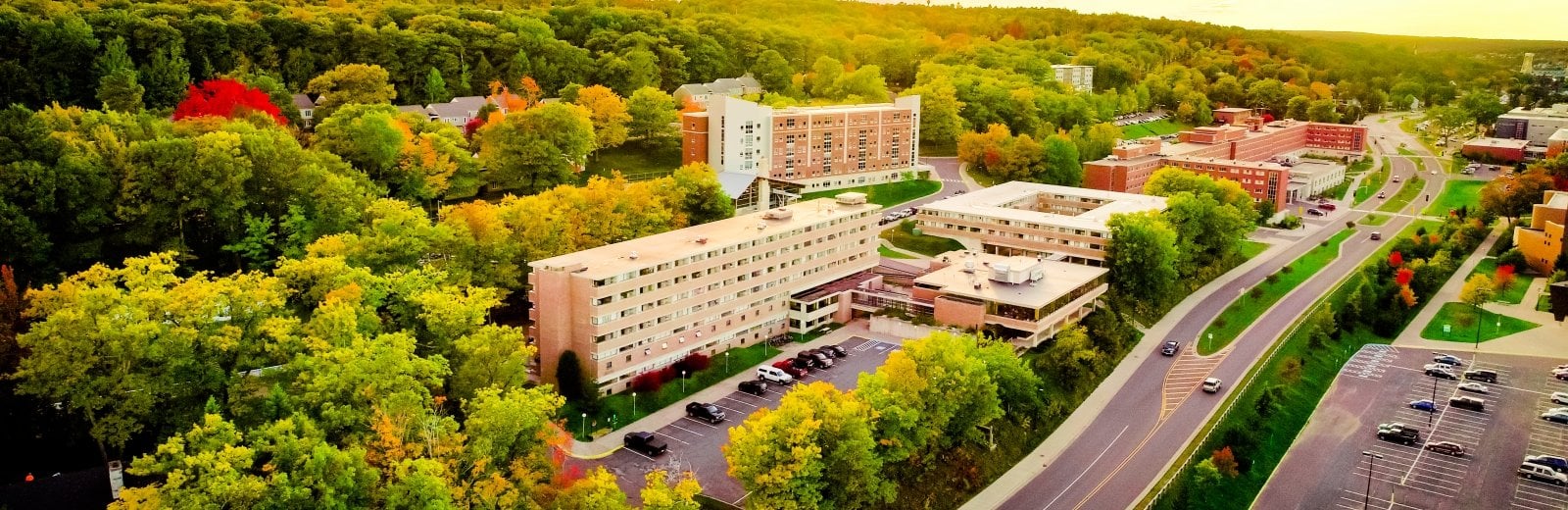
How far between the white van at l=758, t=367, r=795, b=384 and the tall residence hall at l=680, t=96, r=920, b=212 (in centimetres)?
1510

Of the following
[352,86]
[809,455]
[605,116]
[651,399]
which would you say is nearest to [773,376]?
[651,399]

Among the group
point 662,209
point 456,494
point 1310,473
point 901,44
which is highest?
point 901,44

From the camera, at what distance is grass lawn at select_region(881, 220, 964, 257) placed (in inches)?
1626

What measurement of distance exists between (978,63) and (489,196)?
44.9m

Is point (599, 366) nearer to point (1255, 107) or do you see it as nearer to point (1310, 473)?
point (1310, 473)

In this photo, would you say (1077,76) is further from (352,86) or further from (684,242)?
(684,242)

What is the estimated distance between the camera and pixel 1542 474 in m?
24.6

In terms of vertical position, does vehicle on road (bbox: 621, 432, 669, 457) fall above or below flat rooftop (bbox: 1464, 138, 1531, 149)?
below

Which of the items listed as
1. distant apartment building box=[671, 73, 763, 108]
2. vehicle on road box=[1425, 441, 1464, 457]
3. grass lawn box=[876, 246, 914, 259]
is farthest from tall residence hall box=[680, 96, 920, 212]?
vehicle on road box=[1425, 441, 1464, 457]

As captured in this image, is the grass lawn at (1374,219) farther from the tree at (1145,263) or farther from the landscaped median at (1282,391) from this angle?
the tree at (1145,263)

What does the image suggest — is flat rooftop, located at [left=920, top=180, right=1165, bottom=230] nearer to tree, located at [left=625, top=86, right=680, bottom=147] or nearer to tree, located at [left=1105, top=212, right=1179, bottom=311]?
tree, located at [left=1105, top=212, right=1179, bottom=311]

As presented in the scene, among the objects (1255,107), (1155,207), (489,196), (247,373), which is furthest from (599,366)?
(1255,107)

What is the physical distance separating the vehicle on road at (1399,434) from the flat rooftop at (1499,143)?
48.8m

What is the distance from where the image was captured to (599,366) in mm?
26656
